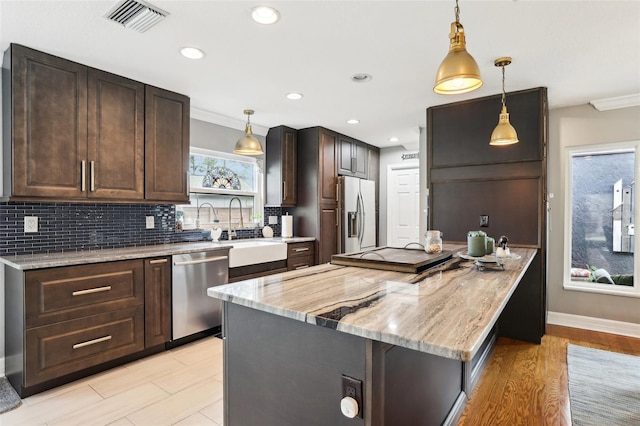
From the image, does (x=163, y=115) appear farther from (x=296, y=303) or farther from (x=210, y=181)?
(x=296, y=303)

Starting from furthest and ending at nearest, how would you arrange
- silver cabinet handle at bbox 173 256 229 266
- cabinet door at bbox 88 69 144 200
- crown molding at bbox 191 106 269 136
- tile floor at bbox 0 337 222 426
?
crown molding at bbox 191 106 269 136
silver cabinet handle at bbox 173 256 229 266
cabinet door at bbox 88 69 144 200
tile floor at bbox 0 337 222 426

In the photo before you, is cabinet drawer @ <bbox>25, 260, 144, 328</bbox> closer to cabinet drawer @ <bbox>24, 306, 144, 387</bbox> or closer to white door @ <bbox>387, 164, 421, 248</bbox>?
cabinet drawer @ <bbox>24, 306, 144, 387</bbox>

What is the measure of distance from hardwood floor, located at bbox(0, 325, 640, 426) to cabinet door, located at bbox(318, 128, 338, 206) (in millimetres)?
2438

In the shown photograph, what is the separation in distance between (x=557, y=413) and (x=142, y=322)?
2957 mm

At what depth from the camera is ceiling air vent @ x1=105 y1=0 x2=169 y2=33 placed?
1.89 metres

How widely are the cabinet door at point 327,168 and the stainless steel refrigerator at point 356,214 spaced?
0.12 metres

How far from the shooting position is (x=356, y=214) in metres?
5.18

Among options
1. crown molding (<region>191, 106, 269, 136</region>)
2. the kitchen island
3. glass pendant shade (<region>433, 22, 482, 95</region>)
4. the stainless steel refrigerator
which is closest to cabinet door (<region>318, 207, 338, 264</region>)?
the stainless steel refrigerator

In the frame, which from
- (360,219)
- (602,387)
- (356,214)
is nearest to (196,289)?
(356,214)

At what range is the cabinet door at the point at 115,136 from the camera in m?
2.69

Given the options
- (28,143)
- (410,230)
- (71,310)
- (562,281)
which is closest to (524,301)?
(562,281)

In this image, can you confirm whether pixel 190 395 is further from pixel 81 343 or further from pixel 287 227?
pixel 287 227

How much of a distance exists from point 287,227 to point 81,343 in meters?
2.65

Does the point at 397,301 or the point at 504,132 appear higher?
the point at 504,132
